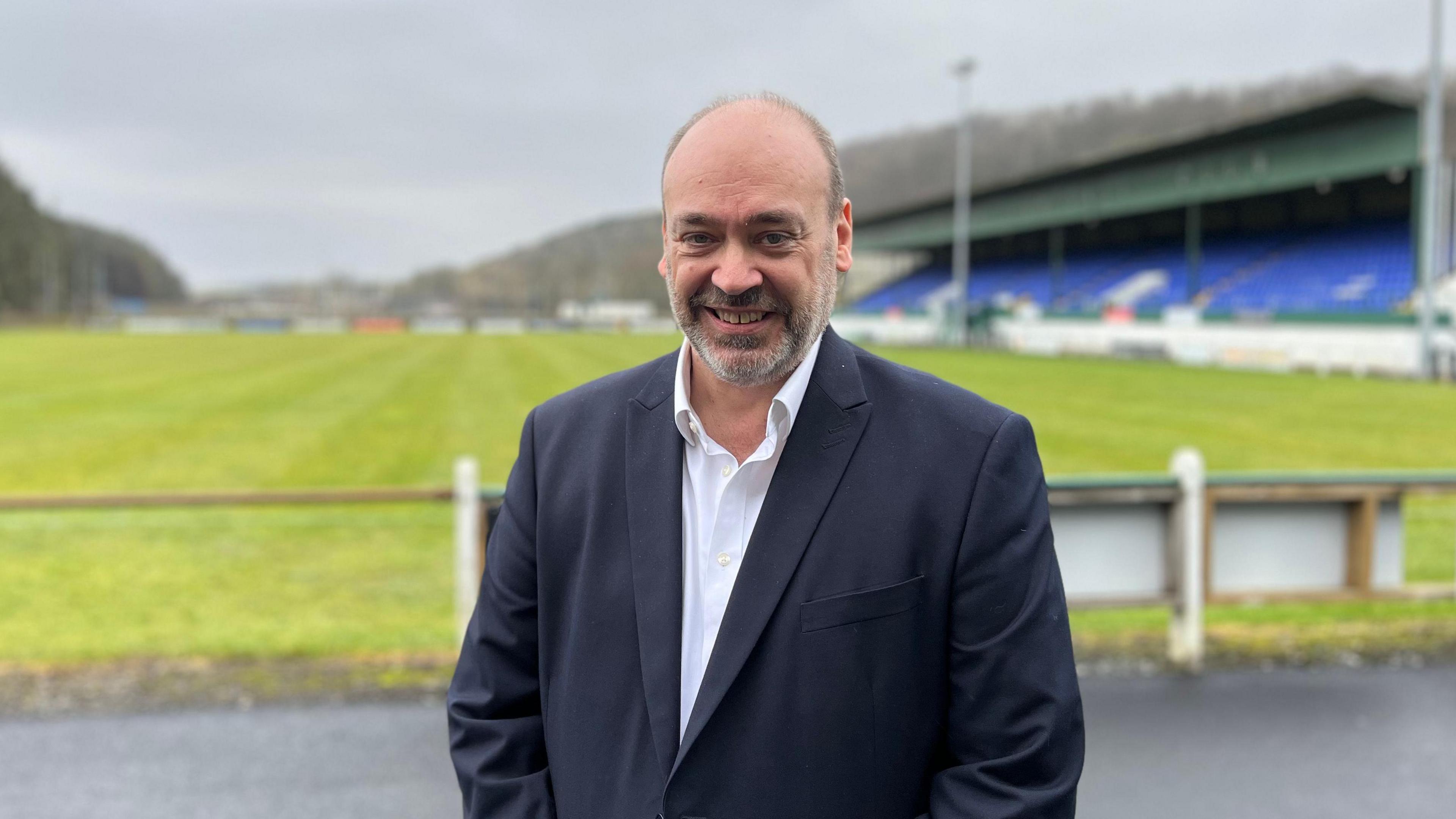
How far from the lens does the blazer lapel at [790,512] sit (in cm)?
175

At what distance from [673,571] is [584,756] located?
0.34 meters

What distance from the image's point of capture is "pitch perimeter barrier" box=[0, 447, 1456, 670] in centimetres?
567

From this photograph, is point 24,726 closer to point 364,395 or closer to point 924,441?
point 924,441

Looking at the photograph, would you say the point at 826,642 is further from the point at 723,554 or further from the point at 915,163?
the point at 915,163

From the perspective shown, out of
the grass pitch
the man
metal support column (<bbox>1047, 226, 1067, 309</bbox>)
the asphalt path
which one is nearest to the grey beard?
the man

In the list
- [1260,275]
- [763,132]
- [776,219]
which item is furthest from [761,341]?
[1260,275]

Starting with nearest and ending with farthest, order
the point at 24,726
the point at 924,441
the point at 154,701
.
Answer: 1. the point at 924,441
2. the point at 24,726
3. the point at 154,701

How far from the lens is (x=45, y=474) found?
1295 centimetres

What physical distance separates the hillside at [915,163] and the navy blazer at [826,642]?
277ft

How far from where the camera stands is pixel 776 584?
1759mm

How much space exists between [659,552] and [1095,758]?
3135 mm

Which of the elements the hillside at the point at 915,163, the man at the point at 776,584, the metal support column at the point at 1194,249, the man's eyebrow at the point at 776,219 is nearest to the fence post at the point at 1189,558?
the man at the point at 776,584

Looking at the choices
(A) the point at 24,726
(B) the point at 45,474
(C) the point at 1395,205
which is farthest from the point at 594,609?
(C) the point at 1395,205

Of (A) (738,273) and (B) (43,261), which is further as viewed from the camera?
(B) (43,261)
